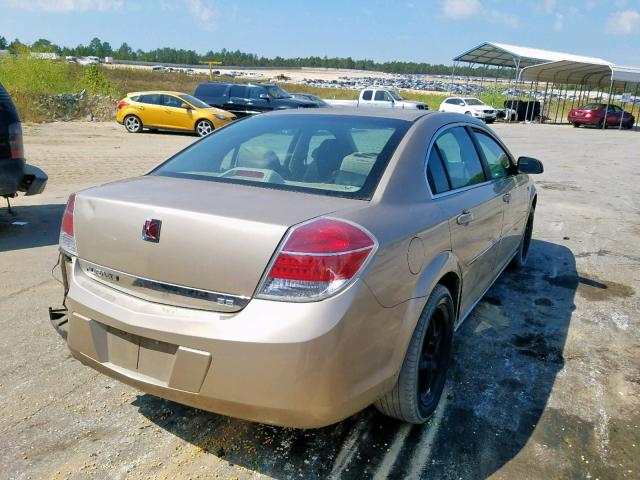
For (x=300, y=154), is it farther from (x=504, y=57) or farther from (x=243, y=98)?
(x=504, y=57)

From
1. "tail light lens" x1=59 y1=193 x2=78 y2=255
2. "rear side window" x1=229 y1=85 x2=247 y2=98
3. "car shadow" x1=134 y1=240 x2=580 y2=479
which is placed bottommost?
"car shadow" x1=134 y1=240 x2=580 y2=479

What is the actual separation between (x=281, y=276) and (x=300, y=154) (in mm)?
1160

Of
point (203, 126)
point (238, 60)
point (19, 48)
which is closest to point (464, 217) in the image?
point (203, 126)

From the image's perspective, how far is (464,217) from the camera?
10.3 feet

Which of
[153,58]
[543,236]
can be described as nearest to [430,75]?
[153,58]

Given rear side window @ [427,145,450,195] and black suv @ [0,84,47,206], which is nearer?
rear side window @ [427,145,450,195]

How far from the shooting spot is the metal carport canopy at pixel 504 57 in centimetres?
3584

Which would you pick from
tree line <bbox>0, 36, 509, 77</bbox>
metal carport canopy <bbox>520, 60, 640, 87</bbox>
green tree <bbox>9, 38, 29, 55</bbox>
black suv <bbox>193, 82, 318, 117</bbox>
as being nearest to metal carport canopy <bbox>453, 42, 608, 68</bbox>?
metal carport canopy <bbox>520, 60, 640, 87</bbox>

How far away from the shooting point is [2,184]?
5.62 m

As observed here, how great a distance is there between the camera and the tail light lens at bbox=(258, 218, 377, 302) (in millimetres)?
2021

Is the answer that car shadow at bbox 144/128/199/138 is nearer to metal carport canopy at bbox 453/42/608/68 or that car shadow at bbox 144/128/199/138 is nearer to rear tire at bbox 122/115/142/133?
rear tire at bbox 122/115/142/133

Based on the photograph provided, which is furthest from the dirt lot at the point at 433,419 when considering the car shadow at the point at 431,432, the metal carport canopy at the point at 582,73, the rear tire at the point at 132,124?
the metal carport canopy at the point at 582,73

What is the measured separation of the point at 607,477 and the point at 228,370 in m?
1.85

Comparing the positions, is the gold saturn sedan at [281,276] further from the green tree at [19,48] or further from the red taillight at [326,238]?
the green tree at [19,48]
